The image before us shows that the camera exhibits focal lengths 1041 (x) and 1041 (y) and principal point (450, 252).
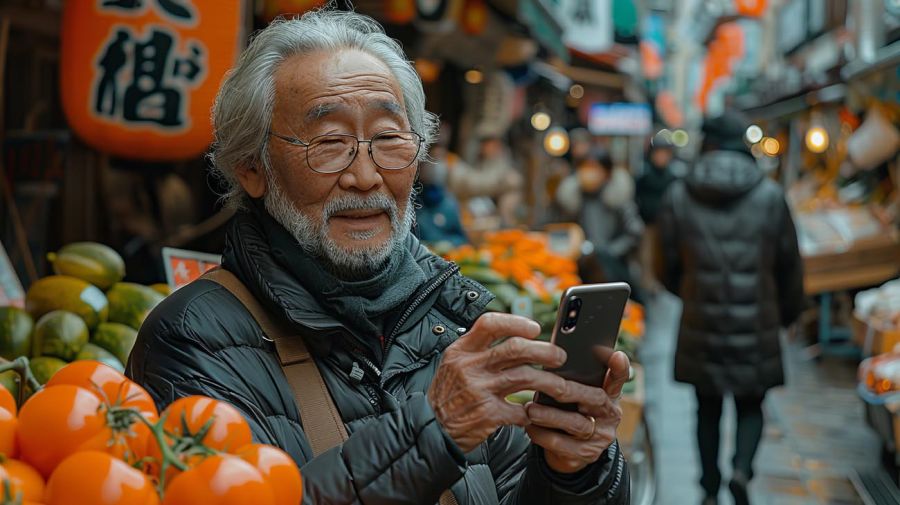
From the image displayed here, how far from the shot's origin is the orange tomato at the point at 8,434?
1.43 meters

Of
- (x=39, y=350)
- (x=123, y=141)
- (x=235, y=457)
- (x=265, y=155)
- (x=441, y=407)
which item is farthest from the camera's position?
(x=123, y=141)

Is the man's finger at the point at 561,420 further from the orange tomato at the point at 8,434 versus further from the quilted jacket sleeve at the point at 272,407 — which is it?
the orange tomato at the point at 8,434

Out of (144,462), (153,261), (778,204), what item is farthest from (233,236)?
(153,261)

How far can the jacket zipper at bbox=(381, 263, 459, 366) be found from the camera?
2135 mm

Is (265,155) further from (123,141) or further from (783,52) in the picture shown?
(783,52)

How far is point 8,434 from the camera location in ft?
4.73

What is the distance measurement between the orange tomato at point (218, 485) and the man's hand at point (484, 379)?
437mm

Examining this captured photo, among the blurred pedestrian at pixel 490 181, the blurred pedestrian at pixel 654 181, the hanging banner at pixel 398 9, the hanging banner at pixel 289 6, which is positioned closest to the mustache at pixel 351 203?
the hanging banner at pixel 289 6

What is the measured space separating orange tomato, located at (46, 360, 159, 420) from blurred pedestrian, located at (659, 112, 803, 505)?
4843 mm

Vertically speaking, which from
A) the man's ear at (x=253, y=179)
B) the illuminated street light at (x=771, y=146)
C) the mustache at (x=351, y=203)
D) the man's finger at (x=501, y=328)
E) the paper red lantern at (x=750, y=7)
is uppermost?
the paper red lantern at (x=750, y=7)

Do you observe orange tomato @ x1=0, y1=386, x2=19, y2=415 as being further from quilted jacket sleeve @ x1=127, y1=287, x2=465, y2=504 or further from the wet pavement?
the wet pavement

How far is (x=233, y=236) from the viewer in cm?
219

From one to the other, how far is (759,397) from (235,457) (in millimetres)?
5135

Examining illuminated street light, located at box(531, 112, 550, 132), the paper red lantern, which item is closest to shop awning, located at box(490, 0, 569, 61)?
illuminated street light, located at box(531, 112, 550, 132)
